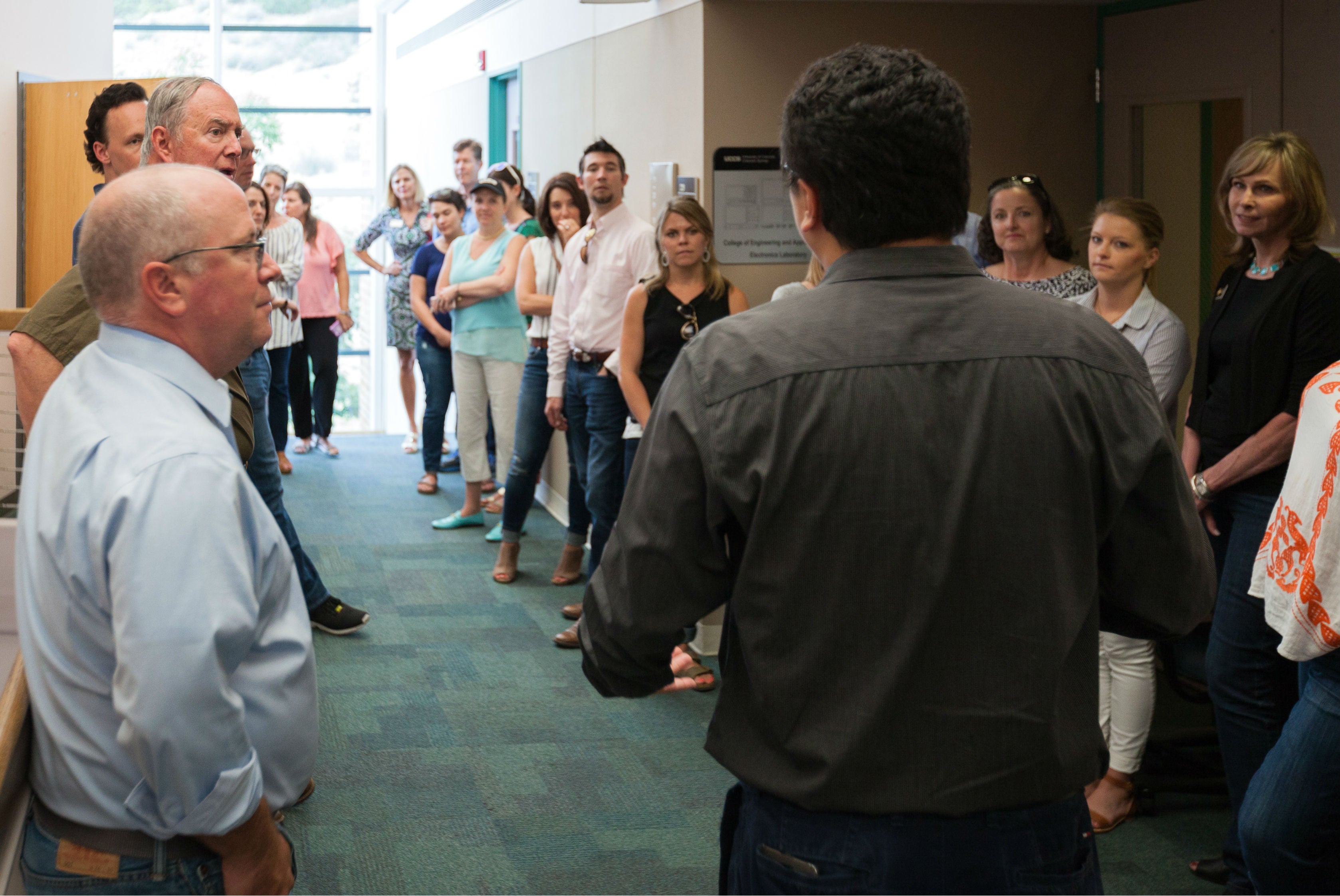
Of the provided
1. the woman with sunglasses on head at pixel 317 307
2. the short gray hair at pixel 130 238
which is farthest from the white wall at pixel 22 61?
the short gray hair at pixel 130 238

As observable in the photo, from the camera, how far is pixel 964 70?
4.67 m

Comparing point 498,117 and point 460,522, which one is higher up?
point 498,117

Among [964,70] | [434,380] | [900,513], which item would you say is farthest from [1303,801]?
[434,380]

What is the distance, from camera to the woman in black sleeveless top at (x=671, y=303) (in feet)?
14.0

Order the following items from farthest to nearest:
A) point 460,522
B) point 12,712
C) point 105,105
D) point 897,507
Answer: point 460,522 → point 105,105 → point 12,712 → point 897,507

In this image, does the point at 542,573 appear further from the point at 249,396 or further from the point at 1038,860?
the point at 1038,860

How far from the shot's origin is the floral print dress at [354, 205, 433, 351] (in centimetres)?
845

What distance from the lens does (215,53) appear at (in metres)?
12.3

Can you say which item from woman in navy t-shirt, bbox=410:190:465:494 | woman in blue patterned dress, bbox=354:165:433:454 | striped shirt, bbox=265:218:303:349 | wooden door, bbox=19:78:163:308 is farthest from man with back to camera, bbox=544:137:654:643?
woman in blue patterned dress, bbox=354:165:433:454

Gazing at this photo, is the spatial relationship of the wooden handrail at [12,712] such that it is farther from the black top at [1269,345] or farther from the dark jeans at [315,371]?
the dark jeans at [315,371]

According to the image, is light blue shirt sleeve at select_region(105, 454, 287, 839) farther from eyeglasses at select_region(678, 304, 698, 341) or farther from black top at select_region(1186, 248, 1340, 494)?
eyeglasses at select_region(678, 304, 698, 341)

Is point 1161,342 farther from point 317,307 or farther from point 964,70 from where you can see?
point 317,307

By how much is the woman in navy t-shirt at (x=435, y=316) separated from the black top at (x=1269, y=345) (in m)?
4.60

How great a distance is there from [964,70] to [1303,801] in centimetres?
324
